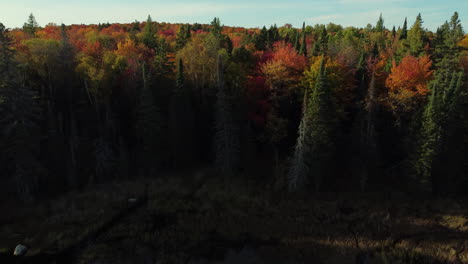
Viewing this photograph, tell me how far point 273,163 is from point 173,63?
67.3 feet

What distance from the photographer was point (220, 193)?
32969 mm

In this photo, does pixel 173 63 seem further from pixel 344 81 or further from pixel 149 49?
pixel 344 81

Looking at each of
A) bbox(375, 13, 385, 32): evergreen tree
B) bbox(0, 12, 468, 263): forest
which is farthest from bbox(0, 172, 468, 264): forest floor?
bbox(375, 13, 385, 32): evergreen tree

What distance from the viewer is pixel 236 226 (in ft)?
87.8

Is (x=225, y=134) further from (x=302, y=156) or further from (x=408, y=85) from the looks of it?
(x=408, y=85)

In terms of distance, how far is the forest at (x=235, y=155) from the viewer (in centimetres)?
2495

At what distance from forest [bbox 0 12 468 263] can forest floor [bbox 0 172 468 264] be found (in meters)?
0.16

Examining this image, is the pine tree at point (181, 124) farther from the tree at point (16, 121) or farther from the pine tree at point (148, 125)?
the tree at point (16, 121)

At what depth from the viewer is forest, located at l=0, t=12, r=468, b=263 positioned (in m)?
25.0

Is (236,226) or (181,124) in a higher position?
(181,124)

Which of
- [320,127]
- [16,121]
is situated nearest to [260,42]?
[320,127]

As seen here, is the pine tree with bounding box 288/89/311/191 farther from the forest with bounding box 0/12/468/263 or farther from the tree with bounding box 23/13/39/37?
the tree with bounding box 23/13/39/37

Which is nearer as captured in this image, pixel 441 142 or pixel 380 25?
pixel 441 142

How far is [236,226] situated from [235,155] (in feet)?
36.2
